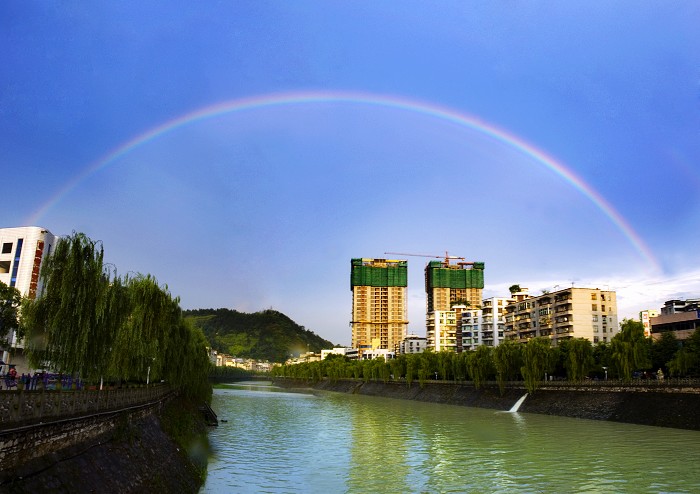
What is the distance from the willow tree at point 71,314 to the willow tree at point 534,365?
71.3 m

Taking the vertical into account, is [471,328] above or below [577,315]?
below

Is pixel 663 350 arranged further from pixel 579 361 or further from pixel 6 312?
pixel 6 312

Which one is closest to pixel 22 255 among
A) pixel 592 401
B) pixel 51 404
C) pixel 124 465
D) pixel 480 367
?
pixel 124 465

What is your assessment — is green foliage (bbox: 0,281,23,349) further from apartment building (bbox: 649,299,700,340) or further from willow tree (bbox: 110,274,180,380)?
apartment building (bbox: 649,299,700,340)

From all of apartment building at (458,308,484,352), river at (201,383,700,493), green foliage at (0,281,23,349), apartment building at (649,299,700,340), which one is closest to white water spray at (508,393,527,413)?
river at (201,383,700,493)

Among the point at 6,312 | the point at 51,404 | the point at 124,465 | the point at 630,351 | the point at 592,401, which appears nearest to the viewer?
the point at 51,404

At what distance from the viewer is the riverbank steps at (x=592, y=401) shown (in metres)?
57.5

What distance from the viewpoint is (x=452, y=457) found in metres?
39.8

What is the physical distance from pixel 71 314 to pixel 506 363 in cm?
7860

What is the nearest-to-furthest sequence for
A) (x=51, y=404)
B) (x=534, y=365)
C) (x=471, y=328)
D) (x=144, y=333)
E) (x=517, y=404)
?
(x=51, y=404)
(x=144, y=333)
(x=517, y=404)
(x=534, y=365)
(x=471, y=328)

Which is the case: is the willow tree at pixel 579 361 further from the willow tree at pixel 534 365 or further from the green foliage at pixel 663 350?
the green foliage at pixel 663 350

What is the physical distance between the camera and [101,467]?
1844 centimetres

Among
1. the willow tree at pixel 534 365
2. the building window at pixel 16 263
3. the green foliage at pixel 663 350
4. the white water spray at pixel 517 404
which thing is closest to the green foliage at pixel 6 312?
the building window at pixel 16 263

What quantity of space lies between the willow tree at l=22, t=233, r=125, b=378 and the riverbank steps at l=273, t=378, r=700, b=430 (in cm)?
5581
